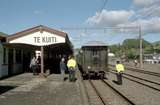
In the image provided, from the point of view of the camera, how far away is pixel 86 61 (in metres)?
32.4

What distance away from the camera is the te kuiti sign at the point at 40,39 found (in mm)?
30781

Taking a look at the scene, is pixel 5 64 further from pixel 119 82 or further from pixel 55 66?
pixel 55 66

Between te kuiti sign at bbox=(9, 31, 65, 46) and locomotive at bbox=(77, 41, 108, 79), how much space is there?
2825 millimetres

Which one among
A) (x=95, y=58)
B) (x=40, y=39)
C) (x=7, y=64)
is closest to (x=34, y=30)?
(x=40, y=39)

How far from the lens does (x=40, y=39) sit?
30828 millimetres

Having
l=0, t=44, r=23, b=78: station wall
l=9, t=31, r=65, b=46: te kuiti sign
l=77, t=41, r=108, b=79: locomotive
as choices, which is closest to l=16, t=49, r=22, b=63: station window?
l=0, t=44, r=23, b=78: station wall

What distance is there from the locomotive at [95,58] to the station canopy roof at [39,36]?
2693mm

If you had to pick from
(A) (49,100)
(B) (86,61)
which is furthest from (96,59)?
(A) (49,100)

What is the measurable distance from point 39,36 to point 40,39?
0.96 feet

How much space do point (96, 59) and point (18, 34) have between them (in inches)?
261

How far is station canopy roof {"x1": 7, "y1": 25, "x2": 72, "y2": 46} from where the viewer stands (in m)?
30.7

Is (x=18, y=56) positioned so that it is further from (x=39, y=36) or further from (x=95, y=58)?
(x=95, y=58)

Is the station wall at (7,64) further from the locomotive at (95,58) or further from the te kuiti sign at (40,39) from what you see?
the locomotive at (95,58)

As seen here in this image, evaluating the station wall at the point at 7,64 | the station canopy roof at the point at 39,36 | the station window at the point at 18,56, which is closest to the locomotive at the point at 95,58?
the station canopy roof at the point at 39,36
